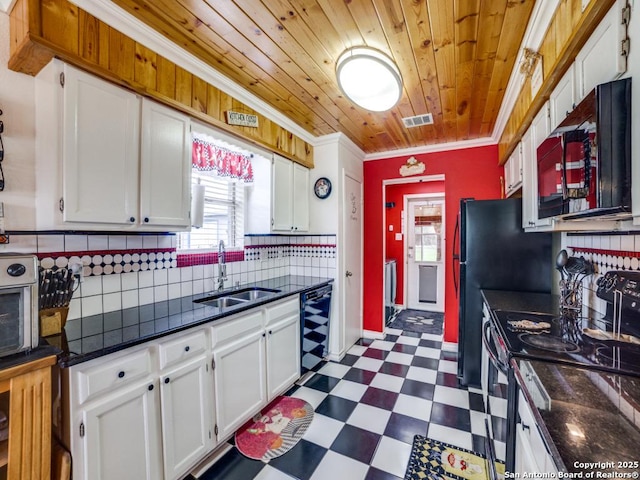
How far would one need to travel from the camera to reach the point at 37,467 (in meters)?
1.01

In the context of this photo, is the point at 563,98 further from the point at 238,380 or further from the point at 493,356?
the point at 238,380

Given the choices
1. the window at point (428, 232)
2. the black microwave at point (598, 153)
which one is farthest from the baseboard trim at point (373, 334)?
the black microwave at point (598, 153)

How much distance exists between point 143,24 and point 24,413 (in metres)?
1.81

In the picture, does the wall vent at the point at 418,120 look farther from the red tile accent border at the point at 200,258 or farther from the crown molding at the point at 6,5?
the crown molding at the point at 6,5

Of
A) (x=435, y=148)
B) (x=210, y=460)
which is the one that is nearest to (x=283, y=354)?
(x=210, y=460)

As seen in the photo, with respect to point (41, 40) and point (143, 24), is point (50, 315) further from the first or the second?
point (143, 24)

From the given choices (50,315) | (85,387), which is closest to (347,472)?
(85,387)

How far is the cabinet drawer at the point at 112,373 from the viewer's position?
1.13 meters

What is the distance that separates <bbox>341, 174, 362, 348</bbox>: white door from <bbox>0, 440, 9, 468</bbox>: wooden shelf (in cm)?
258

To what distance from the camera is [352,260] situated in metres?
3.44

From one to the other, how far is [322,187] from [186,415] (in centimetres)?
237

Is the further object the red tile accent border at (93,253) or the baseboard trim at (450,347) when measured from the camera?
the baseboard trim at (450,347)

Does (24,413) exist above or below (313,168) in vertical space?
below

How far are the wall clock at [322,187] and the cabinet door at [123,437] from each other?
7.62 ft
